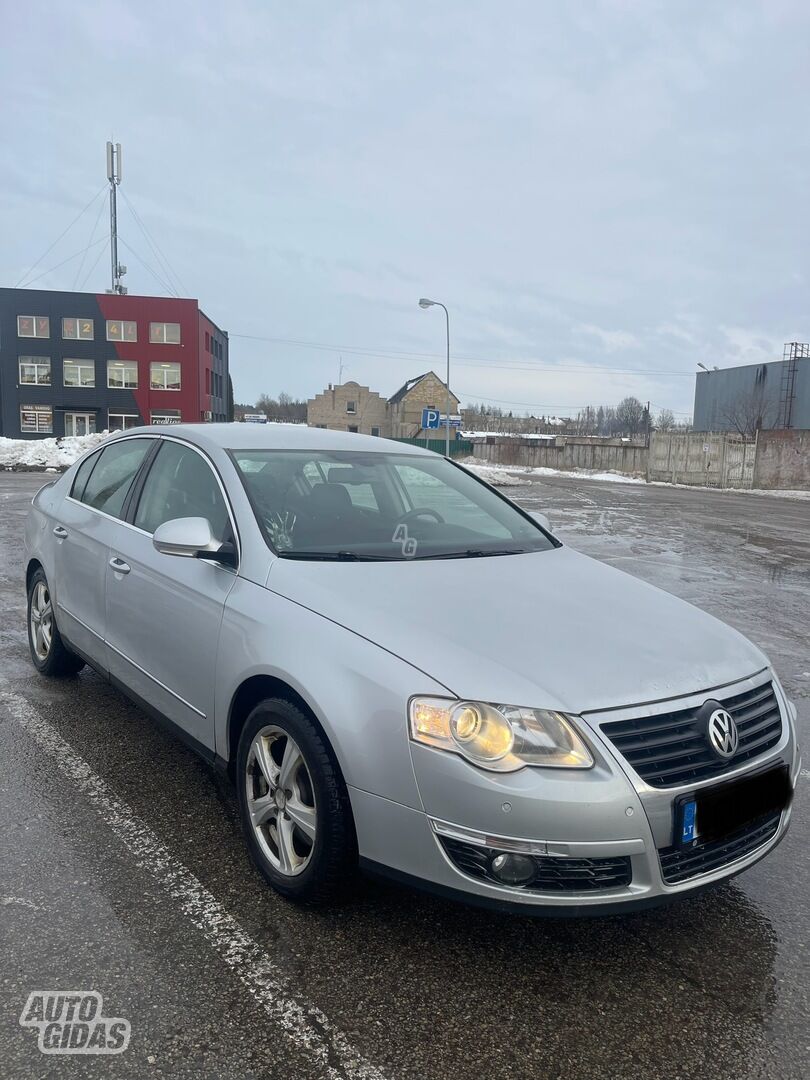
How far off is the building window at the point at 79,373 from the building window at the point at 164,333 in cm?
445

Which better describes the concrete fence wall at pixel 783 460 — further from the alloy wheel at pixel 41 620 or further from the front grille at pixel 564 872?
the front grille at pixel 564 872

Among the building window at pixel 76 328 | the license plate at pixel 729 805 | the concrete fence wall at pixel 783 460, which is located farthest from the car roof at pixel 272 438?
the building window at pixel 76 328

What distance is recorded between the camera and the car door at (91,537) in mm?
4180

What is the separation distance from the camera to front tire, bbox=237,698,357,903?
259 cm

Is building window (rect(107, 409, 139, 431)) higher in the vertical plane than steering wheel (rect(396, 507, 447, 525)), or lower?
higher

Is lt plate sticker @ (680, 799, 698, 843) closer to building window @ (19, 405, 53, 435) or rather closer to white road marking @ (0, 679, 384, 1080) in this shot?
white road marking @ (0, 679, 384, 1080)

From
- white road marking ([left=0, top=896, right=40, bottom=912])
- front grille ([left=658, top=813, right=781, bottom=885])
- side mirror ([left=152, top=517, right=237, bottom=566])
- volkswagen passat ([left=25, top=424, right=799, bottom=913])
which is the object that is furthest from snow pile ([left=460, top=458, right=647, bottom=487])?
white road marking ([left=0, top=896, right=40, bottom=912])

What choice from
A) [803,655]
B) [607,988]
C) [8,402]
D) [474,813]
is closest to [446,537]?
[474,813]

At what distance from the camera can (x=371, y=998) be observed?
238cm

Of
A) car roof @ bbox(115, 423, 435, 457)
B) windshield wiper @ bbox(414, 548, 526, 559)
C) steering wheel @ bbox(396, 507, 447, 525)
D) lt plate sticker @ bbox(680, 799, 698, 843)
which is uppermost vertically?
car roof @ bbox(115, 423, 435, 457)

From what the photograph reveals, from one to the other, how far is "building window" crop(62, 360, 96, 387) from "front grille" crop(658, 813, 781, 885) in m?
59.7

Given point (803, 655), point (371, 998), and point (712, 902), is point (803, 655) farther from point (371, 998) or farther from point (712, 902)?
point (371, 998)

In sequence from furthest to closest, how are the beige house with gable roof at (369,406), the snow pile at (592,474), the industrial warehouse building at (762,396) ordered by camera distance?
the beige house with gable roof at (369,406), the industrial warehouse building at (762,396), the snow pile at (592,474)

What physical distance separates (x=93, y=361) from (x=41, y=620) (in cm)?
5660
